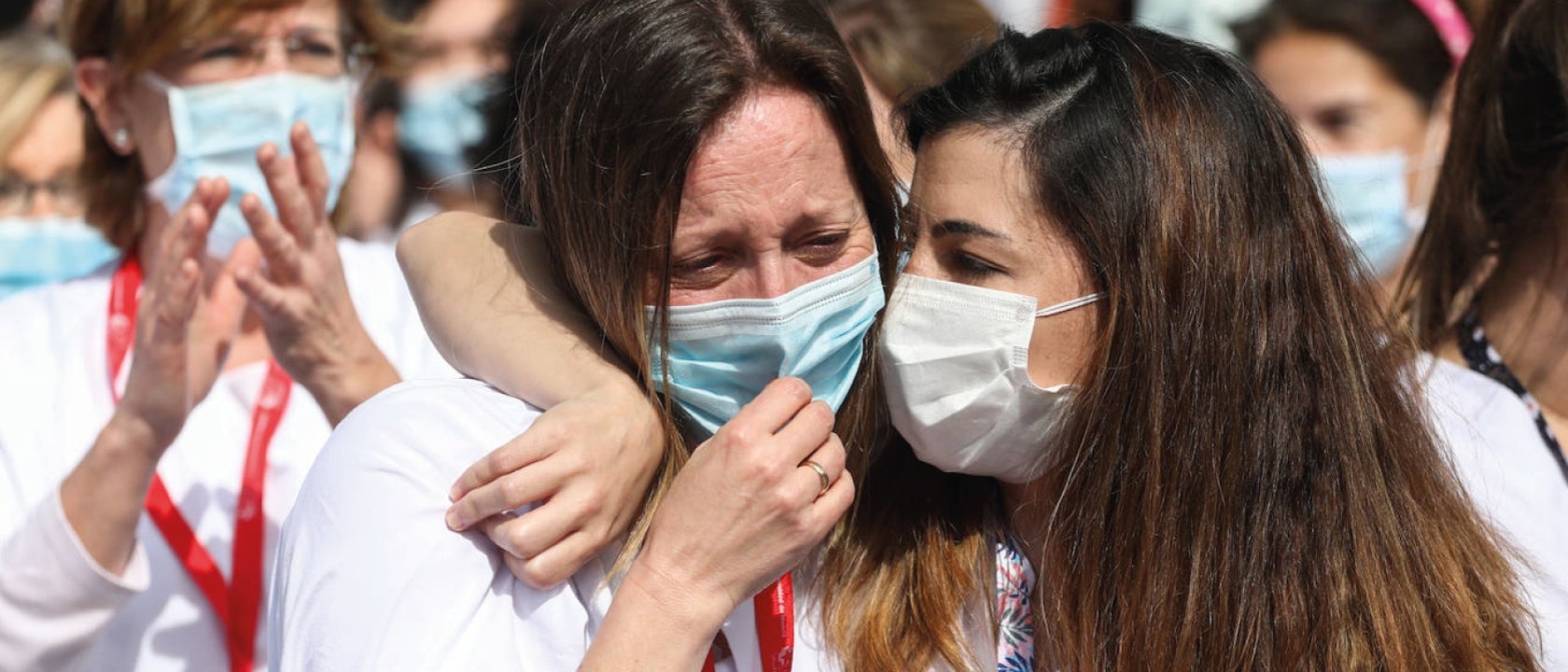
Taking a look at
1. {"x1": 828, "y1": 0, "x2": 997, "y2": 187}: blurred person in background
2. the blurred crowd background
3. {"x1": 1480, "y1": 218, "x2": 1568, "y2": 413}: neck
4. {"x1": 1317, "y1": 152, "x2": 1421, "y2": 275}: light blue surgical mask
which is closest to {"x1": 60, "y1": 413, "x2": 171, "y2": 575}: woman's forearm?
the blurred crowd background

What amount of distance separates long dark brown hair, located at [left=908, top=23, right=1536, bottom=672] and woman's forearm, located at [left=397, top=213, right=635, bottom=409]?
721 millimetres

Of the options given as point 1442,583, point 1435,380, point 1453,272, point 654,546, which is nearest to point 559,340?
point 654,546

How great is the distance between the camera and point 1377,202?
14.3 ft

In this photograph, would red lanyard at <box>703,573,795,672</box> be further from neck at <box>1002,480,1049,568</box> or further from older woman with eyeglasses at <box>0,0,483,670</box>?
older woman with eyeglasses at <box>0,0,483,670</box>

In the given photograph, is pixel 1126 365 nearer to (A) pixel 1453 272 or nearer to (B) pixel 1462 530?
(B) pixel 1462 530

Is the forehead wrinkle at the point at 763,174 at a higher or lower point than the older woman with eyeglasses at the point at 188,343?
higher

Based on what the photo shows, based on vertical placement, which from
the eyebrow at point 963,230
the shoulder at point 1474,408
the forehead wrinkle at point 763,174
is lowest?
the shoulder at point 1474,408

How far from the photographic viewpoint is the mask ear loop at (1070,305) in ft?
7.50

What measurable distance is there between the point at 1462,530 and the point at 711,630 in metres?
1.18

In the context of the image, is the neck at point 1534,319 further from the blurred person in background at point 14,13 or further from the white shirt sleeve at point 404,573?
the blurred person in background at point 14,13

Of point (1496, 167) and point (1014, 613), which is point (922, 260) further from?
point (1496, 167)

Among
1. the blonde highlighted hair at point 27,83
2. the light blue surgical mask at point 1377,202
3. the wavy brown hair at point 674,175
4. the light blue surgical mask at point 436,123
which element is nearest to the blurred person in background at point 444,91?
the light blue surgical mask at point 436,123

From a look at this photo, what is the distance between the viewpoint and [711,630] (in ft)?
6.64

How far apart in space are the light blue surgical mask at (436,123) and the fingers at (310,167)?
2320mm
